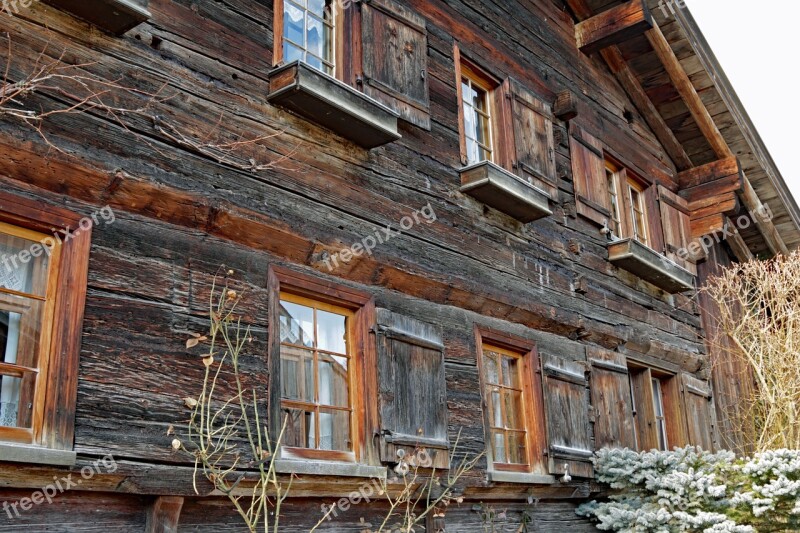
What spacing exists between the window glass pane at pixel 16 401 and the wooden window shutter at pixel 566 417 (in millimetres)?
4453

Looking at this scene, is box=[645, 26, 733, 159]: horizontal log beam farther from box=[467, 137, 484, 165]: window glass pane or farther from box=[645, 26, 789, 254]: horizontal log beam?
box=[467, 137, 484, 165]: window glass pane

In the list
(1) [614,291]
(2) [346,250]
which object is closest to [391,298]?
(2) [346,250]

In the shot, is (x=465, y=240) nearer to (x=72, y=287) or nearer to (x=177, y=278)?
(x=177, y=278)

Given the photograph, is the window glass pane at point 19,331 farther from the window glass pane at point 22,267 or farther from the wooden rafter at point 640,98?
the wooden rafter at point 640,98

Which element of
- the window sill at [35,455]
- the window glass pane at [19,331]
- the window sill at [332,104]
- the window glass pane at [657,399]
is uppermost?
the window sill at [332,104]

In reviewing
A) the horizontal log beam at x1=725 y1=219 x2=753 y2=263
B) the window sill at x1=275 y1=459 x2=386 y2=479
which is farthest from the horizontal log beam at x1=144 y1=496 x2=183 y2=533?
the horizontal log beam at x1=725 y1=219 x2=753 y2=263

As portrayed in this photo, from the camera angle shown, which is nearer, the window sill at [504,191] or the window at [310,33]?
the window at [310,33]

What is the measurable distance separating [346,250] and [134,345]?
5.75 feet

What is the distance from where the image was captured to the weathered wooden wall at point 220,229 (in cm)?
414

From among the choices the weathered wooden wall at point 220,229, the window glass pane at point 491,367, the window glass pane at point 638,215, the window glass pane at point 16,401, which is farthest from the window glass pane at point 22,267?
the window glass pane at point 638,215

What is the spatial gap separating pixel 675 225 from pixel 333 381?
269 inches

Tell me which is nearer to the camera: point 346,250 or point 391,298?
point 346,250

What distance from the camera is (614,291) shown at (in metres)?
9.16

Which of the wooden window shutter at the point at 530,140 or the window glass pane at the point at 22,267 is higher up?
the wooden window shutter at the point at 530,140
